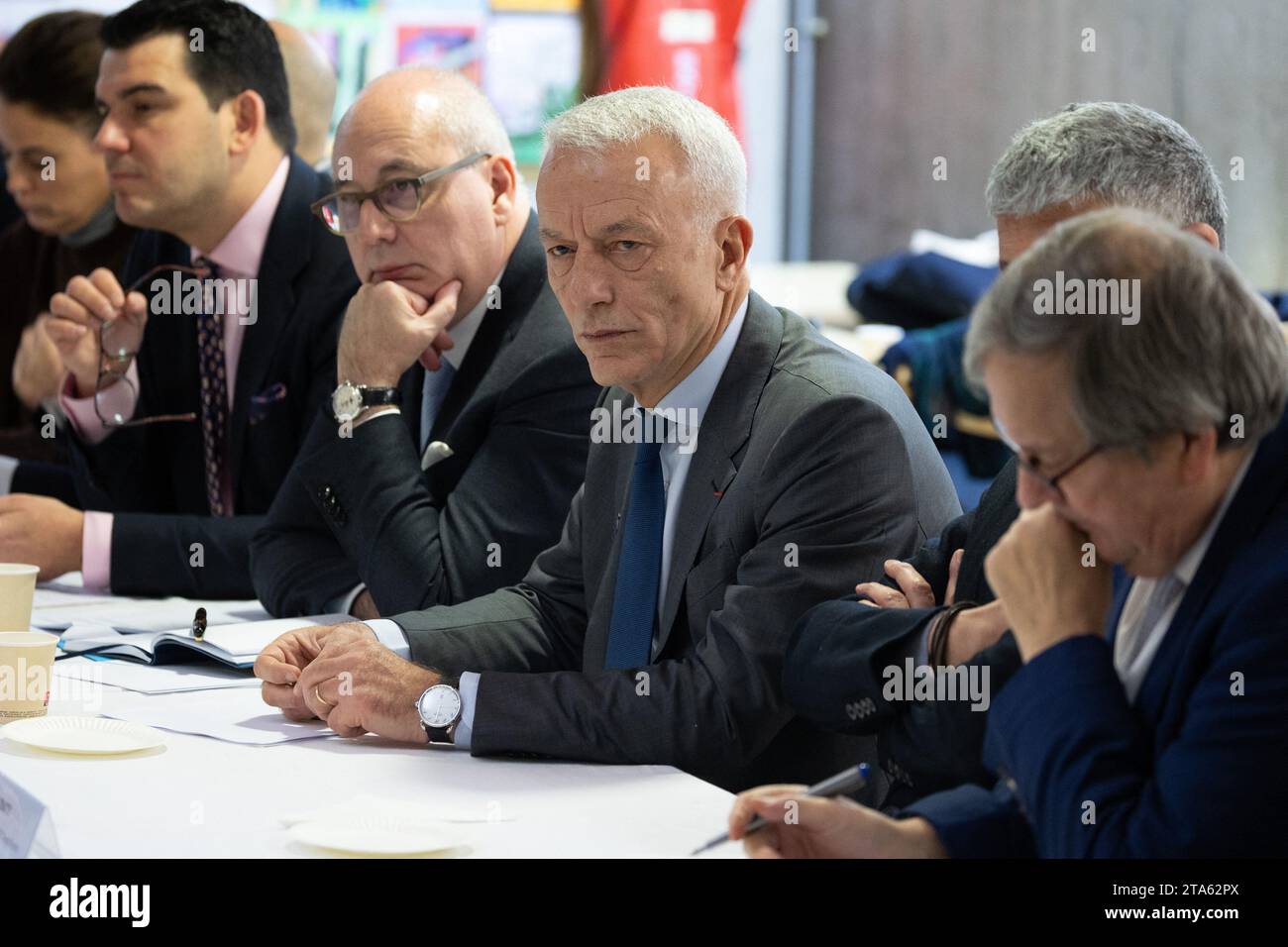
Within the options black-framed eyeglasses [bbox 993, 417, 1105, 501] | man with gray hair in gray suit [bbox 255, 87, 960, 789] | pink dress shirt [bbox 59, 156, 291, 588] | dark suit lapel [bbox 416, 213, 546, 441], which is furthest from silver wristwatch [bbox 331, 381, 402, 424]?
black-framed eyeglasses [bbox 993, 417, 1105, 501]

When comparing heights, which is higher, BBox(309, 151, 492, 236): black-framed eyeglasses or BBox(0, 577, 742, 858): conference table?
BBox(309, 151, 492, 236): black-framed eyeglasses

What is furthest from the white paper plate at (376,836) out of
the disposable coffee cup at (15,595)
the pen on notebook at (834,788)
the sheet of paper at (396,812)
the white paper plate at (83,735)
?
the disposable coffee cup at (15,595)

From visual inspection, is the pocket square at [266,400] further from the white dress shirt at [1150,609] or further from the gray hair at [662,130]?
the white dress shirt at [1150,609]

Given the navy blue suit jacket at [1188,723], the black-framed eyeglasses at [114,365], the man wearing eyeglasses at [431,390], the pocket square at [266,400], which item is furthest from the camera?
the black-framed eyeglasses at [114,365]

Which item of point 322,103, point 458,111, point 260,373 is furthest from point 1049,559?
point 322,103

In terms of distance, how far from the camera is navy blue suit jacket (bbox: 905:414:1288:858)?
45.9 inches

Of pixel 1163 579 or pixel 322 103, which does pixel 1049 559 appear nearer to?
pixel 1163 579

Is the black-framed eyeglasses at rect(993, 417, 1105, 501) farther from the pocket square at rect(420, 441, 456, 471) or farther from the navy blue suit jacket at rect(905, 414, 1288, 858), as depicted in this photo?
the pocket square at rect(420, 441, 456, 471)

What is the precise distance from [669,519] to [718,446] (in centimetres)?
12

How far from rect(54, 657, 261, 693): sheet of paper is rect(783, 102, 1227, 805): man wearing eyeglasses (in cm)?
80

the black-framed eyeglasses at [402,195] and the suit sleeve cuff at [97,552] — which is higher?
the black-framed eyeglasses at [402,195]

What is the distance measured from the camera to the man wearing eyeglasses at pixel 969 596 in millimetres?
1515

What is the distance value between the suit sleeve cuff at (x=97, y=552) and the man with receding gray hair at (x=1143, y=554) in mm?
1711

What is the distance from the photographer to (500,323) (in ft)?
8.35
